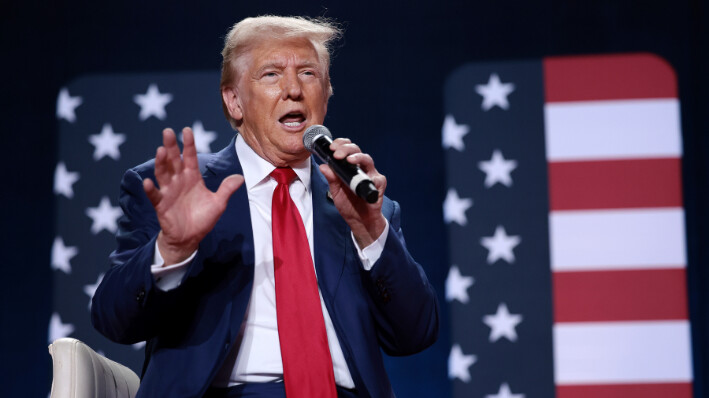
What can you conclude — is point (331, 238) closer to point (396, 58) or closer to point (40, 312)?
point (396, 58)

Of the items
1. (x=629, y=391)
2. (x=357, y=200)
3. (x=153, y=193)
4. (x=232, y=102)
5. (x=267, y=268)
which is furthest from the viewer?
(x=629, y=391)

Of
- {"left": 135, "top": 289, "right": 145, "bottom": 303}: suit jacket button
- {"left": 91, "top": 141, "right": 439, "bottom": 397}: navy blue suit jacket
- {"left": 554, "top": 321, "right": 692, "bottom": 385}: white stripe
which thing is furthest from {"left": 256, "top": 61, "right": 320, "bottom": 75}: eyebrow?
{"left": 554, "top": 321, "right": 692, "bottom": 385}: white stripe

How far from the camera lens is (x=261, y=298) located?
159cm

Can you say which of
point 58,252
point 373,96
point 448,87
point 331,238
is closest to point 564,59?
point 448,87

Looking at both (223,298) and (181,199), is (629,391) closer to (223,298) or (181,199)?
(223,298)

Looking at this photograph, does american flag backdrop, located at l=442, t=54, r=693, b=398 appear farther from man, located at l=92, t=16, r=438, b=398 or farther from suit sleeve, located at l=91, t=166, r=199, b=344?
suit sleeve, located at l=91, t=166, r=199, b=344

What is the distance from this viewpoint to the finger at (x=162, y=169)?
1.33 metres

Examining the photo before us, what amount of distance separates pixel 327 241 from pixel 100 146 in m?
1.74

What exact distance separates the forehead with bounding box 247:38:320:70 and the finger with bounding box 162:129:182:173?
0.48 m

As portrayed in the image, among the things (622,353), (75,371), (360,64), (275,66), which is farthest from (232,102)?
(622,353)

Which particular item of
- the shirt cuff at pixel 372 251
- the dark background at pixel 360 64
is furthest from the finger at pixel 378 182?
the dark background at pixel 360 64

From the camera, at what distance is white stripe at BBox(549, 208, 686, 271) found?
117 inches

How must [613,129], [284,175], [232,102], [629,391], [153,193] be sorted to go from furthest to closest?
[613,129]
[629,391]
[232,102]
[284,175]
[153,193]

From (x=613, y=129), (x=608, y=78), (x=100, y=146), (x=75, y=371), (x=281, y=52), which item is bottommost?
(x=75, y=371)
